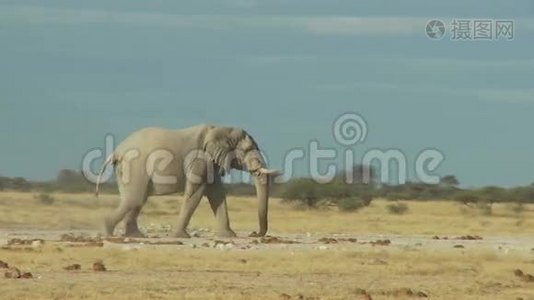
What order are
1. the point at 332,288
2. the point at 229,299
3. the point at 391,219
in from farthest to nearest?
the point at 391,219
the point at 332,288
the point at 229,299

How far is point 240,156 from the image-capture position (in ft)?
158

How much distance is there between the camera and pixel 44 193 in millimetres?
70625

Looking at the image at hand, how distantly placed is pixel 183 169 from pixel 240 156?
1.85 metres

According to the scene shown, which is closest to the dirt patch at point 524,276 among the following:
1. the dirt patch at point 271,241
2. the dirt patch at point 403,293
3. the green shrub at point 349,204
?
the dirt patch at point 403,293

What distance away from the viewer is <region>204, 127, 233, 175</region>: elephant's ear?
1877 inches

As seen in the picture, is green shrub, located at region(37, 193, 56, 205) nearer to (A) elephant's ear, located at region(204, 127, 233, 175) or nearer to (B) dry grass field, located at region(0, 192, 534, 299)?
(B) dry grass field, located at region(0, 192, 534, 299)

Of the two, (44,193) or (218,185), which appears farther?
(44,193)

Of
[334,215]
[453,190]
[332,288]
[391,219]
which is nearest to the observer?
[332,288]

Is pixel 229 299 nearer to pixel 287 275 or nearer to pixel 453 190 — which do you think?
pixel 287 275

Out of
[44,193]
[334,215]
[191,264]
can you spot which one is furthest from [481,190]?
[191,264]

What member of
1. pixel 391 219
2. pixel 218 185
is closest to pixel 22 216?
pixel 391 219

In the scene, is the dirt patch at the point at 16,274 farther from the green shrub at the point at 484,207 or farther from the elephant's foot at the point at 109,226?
the green shrub at the point at 484,207

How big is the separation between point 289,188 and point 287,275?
64.2m

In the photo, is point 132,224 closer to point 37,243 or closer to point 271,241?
point 271,241
